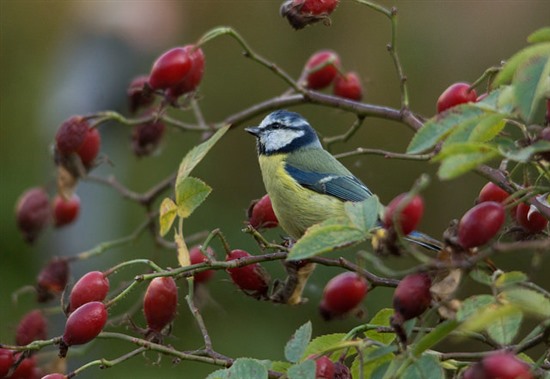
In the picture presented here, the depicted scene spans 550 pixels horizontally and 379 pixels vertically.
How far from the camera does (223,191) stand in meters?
4.28

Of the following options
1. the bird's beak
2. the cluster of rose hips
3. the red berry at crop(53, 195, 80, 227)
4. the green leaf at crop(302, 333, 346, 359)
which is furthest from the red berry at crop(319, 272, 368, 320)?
the bird's beak

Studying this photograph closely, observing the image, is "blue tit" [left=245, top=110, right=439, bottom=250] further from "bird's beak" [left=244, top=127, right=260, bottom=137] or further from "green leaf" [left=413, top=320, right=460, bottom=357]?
"green leaf" [left=413, top=320, right=460, bottom=357]

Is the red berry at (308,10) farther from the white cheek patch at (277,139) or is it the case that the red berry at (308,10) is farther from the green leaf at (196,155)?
the white cheek patch at (277,139)

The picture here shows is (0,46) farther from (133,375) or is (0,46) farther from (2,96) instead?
(133,375)

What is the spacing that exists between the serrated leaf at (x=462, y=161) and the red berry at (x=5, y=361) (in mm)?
722

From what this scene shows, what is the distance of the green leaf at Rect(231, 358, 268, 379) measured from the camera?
3.60 feet

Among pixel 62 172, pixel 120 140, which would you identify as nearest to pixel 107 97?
pixel 120 140

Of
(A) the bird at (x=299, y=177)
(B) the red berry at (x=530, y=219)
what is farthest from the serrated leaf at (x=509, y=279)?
(A) the bird at (x=299, y=177)

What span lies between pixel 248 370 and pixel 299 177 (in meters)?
1.25

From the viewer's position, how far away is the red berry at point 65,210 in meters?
2.12

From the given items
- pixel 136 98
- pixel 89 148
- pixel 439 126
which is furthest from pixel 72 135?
pixel 439 126

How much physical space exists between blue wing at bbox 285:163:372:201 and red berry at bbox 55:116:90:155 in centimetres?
63

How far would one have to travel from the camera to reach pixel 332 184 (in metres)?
2.29

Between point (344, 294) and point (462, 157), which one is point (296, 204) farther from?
point (462, 157)
